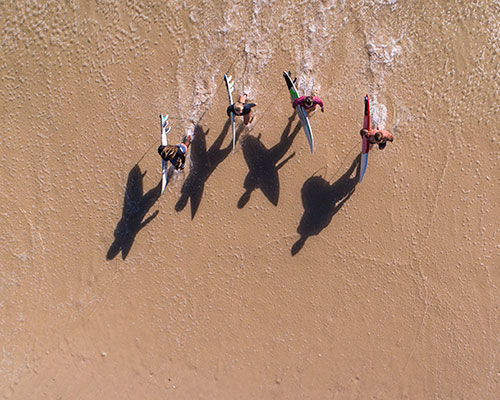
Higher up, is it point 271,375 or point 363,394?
point 271,375

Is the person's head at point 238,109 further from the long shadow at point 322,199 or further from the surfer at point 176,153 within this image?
the long shadow at point 322,199

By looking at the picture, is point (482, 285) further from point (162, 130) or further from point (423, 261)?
point (162, 130)

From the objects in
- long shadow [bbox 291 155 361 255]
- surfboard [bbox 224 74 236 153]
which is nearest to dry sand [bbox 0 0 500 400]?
long shadow [bbox 291 155 361 255]

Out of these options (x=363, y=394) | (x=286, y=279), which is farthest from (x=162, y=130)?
(x=363, y=394)

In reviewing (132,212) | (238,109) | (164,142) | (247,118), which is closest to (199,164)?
(164,142)

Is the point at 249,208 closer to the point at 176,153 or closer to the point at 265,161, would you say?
the point at 265,161

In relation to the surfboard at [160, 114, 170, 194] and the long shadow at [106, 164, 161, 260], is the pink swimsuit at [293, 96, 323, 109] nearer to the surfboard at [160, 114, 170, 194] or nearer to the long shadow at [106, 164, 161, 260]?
the surfboard at [160, 114, 170, 194]
